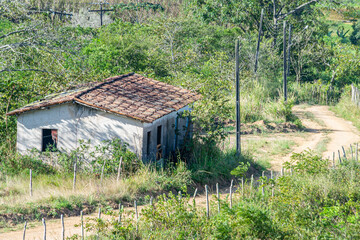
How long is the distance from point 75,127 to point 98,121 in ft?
2.57

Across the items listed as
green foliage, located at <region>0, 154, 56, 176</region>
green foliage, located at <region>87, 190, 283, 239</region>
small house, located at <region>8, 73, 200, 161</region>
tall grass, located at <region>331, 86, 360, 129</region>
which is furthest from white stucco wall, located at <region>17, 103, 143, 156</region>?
tall grass, located at <region>331, 86, 360, 129</region>

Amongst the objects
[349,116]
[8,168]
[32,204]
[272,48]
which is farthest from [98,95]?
[272,48]

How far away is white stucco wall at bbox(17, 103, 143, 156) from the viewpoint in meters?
13.7

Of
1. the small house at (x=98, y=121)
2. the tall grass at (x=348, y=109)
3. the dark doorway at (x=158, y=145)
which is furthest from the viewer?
the tall grass at (x=348, y=109)

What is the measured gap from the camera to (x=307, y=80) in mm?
36875

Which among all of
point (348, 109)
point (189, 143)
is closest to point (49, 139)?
point (189, 143)

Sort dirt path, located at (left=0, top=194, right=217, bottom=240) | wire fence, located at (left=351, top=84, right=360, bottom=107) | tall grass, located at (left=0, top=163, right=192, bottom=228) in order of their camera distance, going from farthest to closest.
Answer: wire fence, located at (left=351, top=84, right=360, bottom=107) → tall grass, located at (left=0, top=163, right=192, bottom=228) → dirt path, located at (left=0, top=194, right=217, bottom=240)

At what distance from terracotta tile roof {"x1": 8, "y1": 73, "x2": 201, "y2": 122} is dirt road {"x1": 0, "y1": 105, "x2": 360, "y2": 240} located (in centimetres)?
313

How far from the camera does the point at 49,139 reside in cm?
1450

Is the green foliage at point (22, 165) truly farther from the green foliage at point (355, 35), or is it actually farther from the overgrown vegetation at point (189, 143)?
the green foliage at point (355, 35)

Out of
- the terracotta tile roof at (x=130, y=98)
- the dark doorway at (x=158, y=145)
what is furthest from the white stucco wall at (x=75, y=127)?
the dark doorway at (x=158, y=145)

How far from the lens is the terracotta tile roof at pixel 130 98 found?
13.7 m

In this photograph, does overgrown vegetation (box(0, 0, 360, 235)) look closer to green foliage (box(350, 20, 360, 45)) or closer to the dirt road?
the dirt road

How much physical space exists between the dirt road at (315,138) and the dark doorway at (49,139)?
12.9ft
